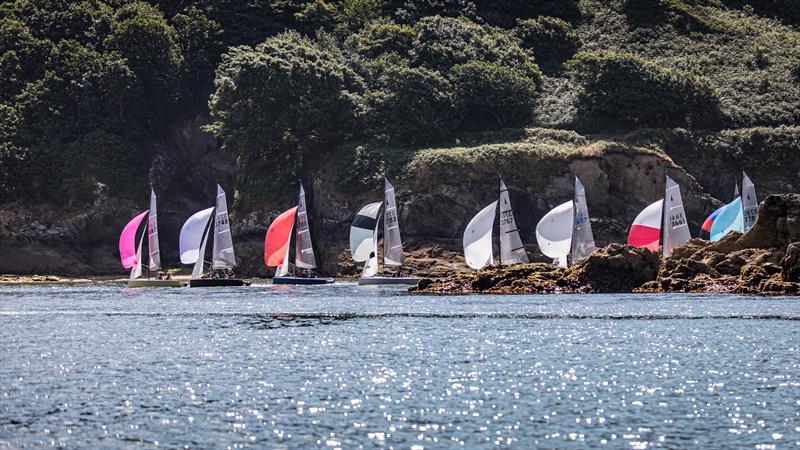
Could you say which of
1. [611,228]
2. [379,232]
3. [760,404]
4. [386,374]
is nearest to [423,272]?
[379,232]

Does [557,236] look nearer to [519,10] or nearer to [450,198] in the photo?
[450,198]

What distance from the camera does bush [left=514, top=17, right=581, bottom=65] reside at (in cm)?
15275

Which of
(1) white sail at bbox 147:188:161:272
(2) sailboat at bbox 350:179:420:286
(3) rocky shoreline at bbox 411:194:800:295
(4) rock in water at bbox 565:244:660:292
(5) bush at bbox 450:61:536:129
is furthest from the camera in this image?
(5) bush at bbox 450:61:536:129

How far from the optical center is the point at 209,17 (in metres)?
149

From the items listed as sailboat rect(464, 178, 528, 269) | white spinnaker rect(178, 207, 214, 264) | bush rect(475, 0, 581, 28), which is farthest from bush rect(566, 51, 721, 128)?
white spinnaker rect(178, 207, 214, 264)

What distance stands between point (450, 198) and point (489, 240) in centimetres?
1937

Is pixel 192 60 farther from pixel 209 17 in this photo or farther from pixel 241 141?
pixel 241 141

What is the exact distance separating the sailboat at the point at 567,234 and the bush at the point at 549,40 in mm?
52763

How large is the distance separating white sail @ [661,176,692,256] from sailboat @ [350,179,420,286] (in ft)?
61.9

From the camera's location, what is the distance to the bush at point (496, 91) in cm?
13050

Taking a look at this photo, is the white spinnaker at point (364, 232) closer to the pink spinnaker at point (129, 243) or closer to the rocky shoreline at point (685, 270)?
the rocky shoreline at point (685, 270)

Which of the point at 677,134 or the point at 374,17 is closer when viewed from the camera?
the point at 677,134

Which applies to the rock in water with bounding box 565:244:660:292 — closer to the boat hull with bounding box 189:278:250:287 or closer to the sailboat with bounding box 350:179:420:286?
the sailboat with bounding box 350:179:420:286

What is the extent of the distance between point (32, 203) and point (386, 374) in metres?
94.2
